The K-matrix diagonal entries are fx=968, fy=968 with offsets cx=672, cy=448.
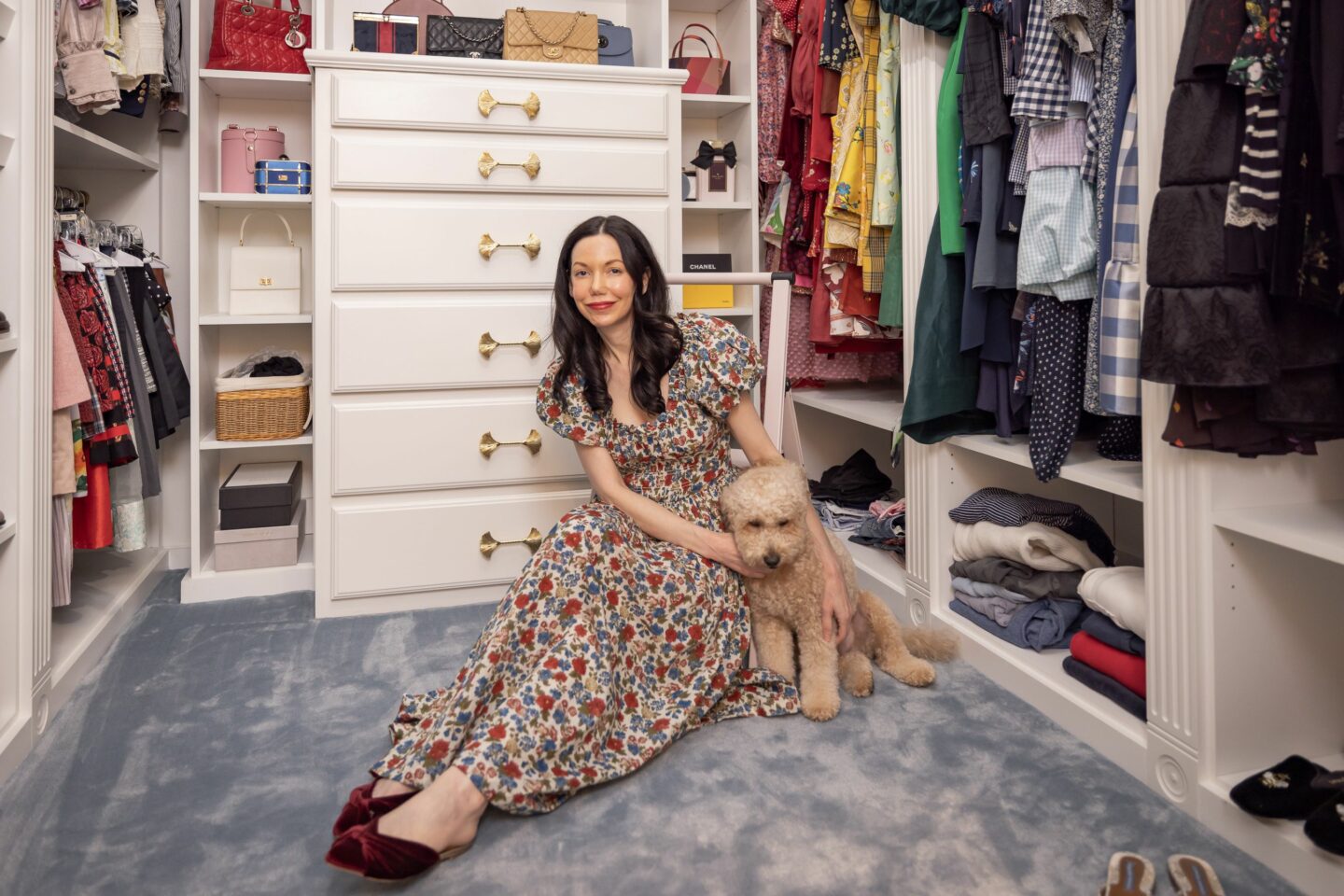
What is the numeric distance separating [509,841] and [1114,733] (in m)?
1.01

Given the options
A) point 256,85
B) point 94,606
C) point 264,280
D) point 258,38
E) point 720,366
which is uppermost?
point 258,38

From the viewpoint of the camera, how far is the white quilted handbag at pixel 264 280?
2861 millimetres

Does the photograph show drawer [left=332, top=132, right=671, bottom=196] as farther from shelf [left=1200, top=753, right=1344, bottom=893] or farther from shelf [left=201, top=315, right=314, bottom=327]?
shelf [left=1200, top=753, right=1344, bottom=893]

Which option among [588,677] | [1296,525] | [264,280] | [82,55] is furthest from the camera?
[264,280]

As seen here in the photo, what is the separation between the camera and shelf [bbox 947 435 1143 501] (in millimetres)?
1640

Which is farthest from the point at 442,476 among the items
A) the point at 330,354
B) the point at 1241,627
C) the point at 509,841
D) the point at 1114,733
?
the point at 1241,627

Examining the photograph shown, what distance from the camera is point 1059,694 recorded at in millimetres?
1775

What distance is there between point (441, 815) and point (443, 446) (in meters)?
1.37

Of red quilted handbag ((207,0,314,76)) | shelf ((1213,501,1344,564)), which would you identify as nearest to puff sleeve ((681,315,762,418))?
shelf ((1213,501,1344,564))

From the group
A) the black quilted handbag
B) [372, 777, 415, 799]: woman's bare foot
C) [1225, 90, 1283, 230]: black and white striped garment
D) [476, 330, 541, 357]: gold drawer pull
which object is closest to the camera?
[1225, 90, 1283, 230]: black and white striped garment

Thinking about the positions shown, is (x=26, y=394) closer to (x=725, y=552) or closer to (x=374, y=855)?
(x=374, y=855)

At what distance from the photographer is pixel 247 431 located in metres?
2.77

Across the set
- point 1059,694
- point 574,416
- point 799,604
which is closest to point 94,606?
point 574,416

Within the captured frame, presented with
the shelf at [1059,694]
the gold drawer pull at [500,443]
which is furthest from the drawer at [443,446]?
the shelf at [1059,694]
